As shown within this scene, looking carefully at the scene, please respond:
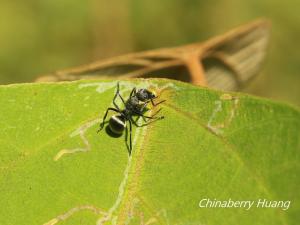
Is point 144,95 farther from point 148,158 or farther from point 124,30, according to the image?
point 124,30

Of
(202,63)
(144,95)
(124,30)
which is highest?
(124,30)

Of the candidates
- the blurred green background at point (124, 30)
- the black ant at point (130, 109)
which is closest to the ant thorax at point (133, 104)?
the black ant at point (130, 109)

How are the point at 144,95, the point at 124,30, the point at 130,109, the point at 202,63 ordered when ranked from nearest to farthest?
the point at 144,95 → the point at 130,109 → the point at 202,63 → the point at 124,30

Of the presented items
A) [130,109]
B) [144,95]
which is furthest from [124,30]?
[144,95]

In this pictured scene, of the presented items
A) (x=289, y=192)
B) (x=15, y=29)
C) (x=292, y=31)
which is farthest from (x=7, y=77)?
(x=289, y=192)

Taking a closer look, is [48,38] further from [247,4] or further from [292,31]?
[292,31]

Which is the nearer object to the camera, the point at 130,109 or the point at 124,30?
the point at 130,109

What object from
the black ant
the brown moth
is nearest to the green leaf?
the black ant

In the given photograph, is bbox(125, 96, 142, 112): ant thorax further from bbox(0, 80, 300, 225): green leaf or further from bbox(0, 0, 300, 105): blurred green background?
bbox(0, 0, 300, 105): blurred green background
